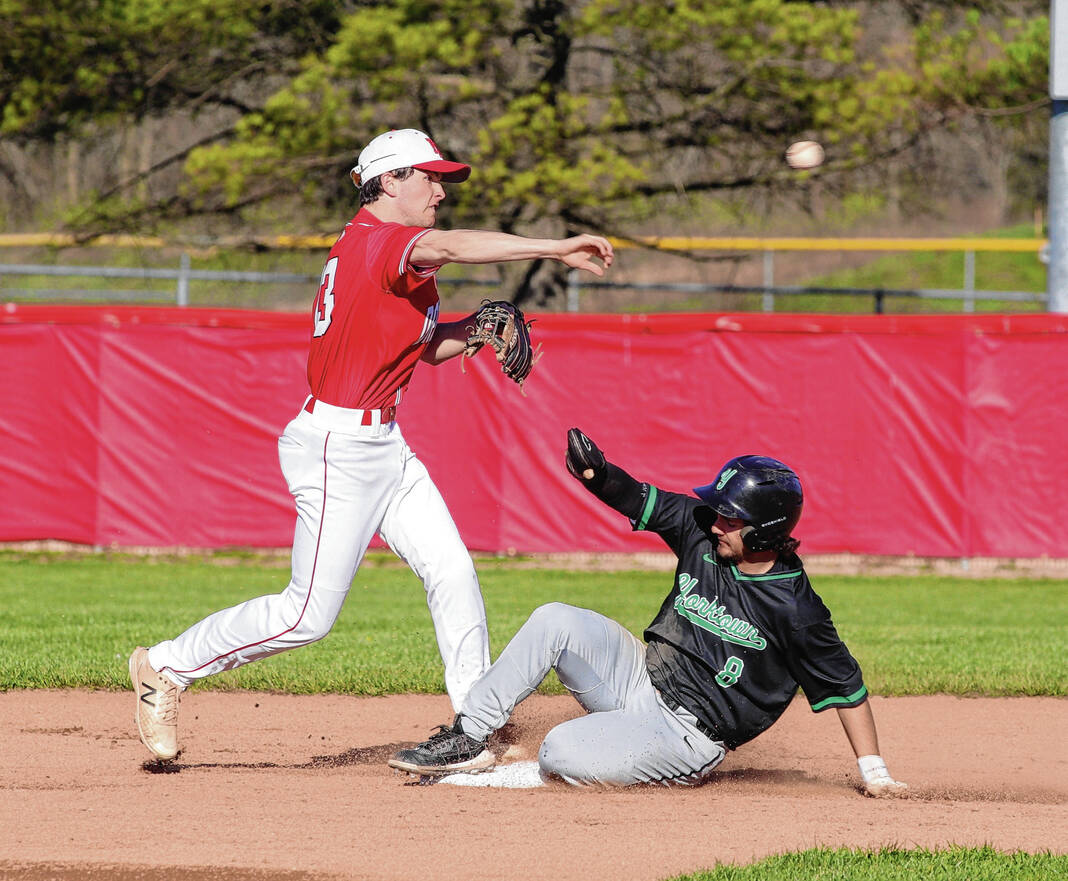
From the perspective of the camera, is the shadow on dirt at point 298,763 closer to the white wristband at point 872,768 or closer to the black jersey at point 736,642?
the black jersey at point 736,642

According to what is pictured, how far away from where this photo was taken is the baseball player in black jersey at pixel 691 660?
414cm

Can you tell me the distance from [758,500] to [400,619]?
4.40 meters

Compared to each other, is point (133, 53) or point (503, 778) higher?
point (133, 53)

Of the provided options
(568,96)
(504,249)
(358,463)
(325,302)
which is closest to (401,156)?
(325,302)

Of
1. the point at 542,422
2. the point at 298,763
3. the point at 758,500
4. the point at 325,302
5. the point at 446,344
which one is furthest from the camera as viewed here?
the point at 542,422

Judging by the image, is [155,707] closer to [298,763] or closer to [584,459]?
[298,763]

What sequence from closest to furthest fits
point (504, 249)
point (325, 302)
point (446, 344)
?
point (504, 249)
point (325, 302)
point (446, 344)

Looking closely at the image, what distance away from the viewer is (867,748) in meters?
4.24

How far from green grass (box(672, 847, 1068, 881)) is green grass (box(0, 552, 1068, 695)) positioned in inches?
118

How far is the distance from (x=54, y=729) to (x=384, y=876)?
2456mm

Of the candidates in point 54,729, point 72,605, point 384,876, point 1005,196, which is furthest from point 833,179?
point 1005,196

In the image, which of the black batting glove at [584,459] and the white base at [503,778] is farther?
the white base at [503,778]

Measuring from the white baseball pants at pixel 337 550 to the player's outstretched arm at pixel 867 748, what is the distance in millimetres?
1212

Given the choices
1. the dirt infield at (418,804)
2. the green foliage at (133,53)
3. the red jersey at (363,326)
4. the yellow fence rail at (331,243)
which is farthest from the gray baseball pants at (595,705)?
the green foliage at (133,53)
